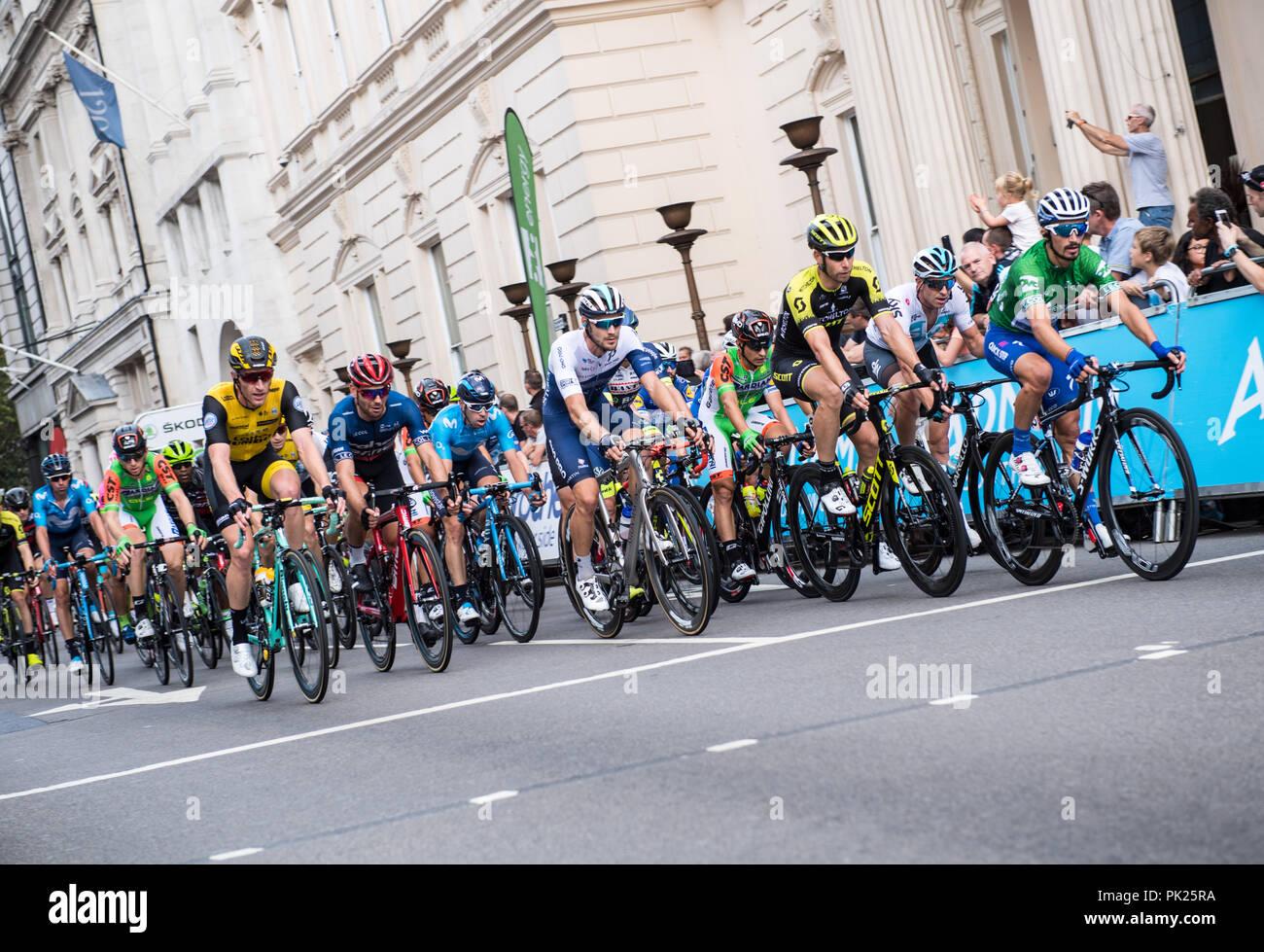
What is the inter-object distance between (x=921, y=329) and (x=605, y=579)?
2863 mm

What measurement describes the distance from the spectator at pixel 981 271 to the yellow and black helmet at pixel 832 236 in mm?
2912

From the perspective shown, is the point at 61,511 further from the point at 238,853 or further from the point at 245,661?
the point at 238,853

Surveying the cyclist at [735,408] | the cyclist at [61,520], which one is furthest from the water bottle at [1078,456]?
the cyclist at [61,520]

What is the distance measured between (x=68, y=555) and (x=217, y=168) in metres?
25.8

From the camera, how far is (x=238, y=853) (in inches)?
217

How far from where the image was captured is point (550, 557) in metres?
17.8

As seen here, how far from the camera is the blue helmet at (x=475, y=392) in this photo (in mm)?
11867

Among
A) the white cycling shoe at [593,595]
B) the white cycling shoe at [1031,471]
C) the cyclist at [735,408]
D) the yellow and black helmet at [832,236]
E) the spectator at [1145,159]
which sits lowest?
the white cycling shoe at [593,595]

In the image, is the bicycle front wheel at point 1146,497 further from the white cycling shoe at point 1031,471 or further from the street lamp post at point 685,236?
the street lamp post at point 685,236

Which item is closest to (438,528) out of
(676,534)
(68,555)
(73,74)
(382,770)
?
(676,534)

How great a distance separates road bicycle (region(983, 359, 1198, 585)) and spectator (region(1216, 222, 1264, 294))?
55.7 inches

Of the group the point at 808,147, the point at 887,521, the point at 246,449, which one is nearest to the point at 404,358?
the point at 808,147

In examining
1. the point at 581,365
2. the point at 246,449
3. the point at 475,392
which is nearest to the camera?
the point at 581,365

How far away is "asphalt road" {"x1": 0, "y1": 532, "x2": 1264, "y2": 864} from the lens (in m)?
4.47
